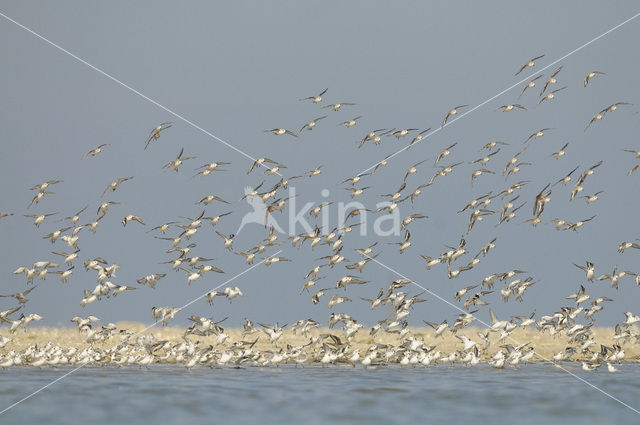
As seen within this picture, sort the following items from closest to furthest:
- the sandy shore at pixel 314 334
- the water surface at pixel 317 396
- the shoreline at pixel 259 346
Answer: the water surface at pixel 317 396
the shoreline at pixel 259 346
the sandy shore at pixel 314 334

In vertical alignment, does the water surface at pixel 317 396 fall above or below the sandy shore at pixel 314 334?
below

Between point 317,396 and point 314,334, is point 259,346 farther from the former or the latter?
point 317,396

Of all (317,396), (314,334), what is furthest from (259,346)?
(317,396)

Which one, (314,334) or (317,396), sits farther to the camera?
(314,334)

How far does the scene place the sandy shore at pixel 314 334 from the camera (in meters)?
46.0

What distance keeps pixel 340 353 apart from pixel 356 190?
10.1 metres

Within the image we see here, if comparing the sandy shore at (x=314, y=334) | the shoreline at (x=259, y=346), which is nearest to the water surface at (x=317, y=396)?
the shoreline at (x=259, y=346)

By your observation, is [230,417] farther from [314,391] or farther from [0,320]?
[0,320]

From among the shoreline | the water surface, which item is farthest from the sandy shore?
the water surface

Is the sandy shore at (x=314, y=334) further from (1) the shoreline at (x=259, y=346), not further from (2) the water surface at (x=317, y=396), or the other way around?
(2) the water surface at (x=317, y=396)

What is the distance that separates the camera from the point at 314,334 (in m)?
52.5

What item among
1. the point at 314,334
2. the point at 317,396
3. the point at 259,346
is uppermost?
the point at 314,334

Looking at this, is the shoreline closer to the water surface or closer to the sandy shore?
the sandy shore

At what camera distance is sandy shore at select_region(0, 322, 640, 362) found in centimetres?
4603
